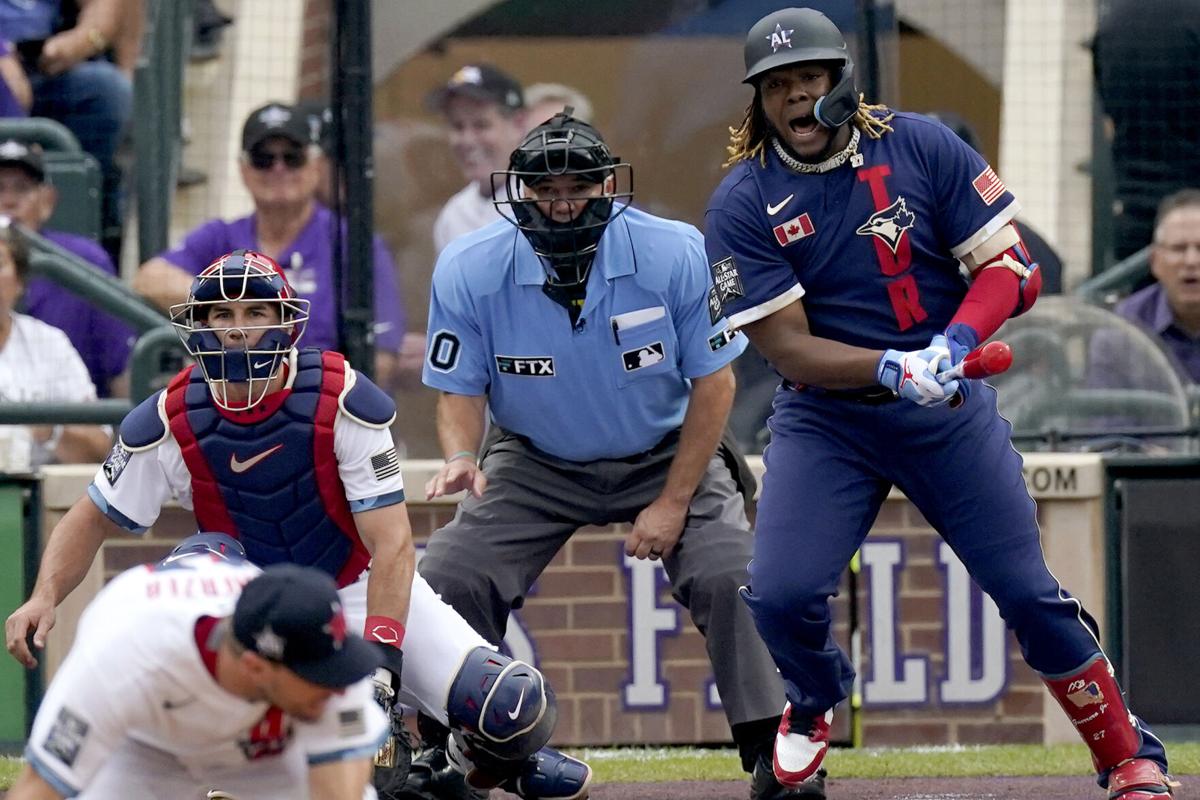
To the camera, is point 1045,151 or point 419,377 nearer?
point 419,377

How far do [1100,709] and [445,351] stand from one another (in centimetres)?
211

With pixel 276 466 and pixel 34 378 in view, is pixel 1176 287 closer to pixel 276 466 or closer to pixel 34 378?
pixel 276 466

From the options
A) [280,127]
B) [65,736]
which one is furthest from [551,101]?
[65,736]

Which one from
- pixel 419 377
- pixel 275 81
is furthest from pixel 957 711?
pixel 275 81

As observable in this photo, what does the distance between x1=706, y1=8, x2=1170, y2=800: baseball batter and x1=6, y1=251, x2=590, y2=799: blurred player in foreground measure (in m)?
0.76

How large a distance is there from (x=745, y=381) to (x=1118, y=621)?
156 cm

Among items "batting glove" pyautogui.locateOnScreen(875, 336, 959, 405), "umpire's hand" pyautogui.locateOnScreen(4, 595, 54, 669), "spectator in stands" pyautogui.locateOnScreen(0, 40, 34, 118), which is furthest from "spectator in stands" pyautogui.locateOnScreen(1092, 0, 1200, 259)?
"umpire's hand" pyautogui.locateOnScreen(4, 595, 54, 669)

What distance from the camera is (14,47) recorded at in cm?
928

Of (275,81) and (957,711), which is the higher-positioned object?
(275,81)

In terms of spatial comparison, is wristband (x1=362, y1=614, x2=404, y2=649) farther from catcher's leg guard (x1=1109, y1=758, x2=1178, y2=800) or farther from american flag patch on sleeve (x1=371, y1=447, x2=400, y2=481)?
catcher's leg guard (x1=1109, y1=758, x2=1178, y2=800)

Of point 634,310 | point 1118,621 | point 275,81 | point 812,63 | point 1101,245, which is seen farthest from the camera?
point 275,81

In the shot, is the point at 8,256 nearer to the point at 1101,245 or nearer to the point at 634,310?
the point at 634,310

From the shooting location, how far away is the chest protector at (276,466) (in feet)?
17.3

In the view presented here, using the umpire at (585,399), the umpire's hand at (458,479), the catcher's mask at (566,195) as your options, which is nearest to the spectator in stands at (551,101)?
the umpire at (585,399)
